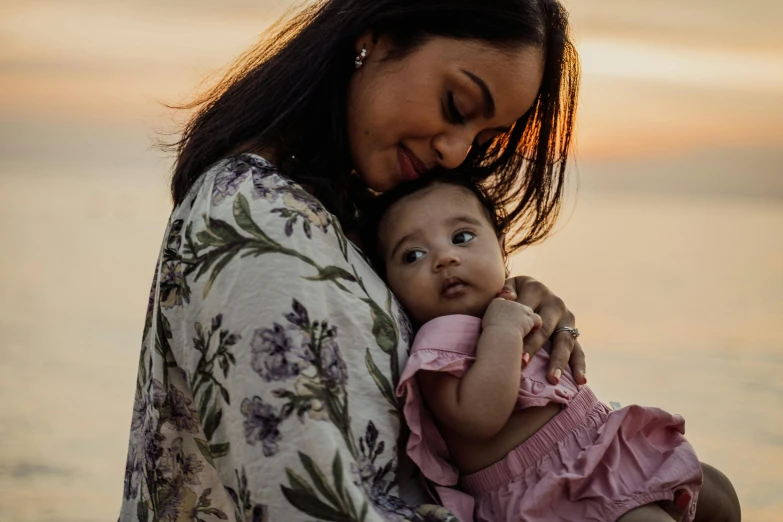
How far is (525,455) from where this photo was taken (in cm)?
154

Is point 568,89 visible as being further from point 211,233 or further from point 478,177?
point 211,233

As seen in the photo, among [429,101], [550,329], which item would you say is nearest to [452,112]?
[429,101]

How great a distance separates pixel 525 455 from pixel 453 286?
29cm

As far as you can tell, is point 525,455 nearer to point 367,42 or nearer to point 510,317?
point 510,317

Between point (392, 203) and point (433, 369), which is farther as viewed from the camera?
point (392, 203)

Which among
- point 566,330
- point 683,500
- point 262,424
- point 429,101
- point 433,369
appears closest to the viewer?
point 262,424

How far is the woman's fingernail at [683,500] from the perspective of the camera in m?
1.54

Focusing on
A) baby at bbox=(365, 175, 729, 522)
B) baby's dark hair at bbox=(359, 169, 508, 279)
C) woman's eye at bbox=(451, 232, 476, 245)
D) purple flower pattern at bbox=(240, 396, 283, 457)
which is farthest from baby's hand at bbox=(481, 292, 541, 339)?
purple flower pattern at bbox=(240, 396, 283, 457)

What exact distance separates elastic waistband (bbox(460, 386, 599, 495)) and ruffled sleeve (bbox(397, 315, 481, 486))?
43mm

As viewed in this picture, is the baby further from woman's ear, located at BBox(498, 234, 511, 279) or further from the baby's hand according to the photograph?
woman's ear, located at BBox(498, 234, 511, 279)

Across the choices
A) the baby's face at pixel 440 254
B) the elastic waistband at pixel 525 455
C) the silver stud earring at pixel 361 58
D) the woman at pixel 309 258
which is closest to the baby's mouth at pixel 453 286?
the baby's face at pixel 440 254

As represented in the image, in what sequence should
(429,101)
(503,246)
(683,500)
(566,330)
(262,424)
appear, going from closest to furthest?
(262,424) < (683,500) < (429,101) < (566,330) < (503,246)

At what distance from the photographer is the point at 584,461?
5.03ft

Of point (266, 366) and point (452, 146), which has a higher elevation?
point (452, 146)
